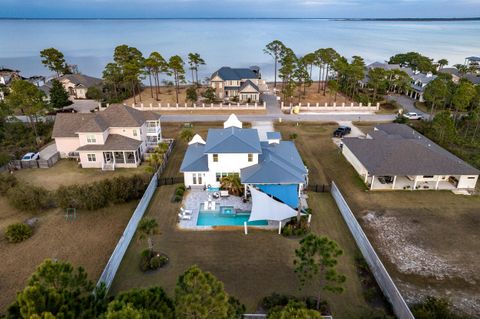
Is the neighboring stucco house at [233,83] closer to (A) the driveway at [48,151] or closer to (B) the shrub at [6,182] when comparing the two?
(A) the driveway at [48,151]

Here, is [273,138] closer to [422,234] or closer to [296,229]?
[296,229]

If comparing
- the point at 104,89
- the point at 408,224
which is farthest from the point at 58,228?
the point at 104,89

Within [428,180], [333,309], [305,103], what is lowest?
[333,309]

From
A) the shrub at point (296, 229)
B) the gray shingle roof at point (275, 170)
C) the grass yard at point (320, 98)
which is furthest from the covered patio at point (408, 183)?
the grass yard at point (320, 98)

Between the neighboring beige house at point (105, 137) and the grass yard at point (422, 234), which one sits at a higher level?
the neighboring beige house at point (105, 137)

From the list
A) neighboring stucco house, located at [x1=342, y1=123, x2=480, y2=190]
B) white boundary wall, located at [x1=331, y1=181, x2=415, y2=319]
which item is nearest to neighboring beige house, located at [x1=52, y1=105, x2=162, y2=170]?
white boundary wall, located at [x1=331, y1=181, x2=415, y2=319]

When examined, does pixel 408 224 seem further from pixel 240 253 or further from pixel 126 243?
pixel 126 243

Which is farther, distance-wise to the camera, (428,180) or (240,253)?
(428,180)
